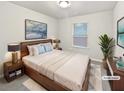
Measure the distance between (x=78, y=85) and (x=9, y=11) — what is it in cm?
314

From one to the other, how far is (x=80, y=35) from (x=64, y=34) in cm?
106

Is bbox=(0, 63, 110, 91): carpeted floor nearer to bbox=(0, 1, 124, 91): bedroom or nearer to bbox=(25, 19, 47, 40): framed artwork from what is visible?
bbox=(0, 1, 124, 91): bedroom

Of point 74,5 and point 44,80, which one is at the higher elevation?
point 74,5

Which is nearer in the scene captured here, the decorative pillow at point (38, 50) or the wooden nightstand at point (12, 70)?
the wooden nightstand at point (12, 70)

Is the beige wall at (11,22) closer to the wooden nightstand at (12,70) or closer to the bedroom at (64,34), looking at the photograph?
the bedroom at (64,34)

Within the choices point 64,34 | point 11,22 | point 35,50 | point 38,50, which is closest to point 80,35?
point 64,34

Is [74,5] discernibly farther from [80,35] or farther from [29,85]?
[29,85]

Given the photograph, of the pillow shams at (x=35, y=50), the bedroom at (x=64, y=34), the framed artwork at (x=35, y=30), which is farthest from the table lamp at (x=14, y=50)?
the framed artwork at (x=35, y=30)

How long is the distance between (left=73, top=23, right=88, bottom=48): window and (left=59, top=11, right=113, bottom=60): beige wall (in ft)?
0.78

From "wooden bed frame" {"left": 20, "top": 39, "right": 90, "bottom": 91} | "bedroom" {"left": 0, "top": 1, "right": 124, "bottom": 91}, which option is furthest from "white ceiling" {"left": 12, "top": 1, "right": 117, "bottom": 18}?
"wooden bed frame" {"left": 20, "top": 39, "right": 90, "bottom": 91}

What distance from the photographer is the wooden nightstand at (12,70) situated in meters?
2.70

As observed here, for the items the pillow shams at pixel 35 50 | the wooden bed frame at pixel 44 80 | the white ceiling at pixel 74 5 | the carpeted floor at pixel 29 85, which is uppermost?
the white ceiling at pixel 74 5

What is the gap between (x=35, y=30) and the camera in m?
4.17

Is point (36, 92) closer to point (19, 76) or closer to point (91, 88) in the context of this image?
point (19, 76)
